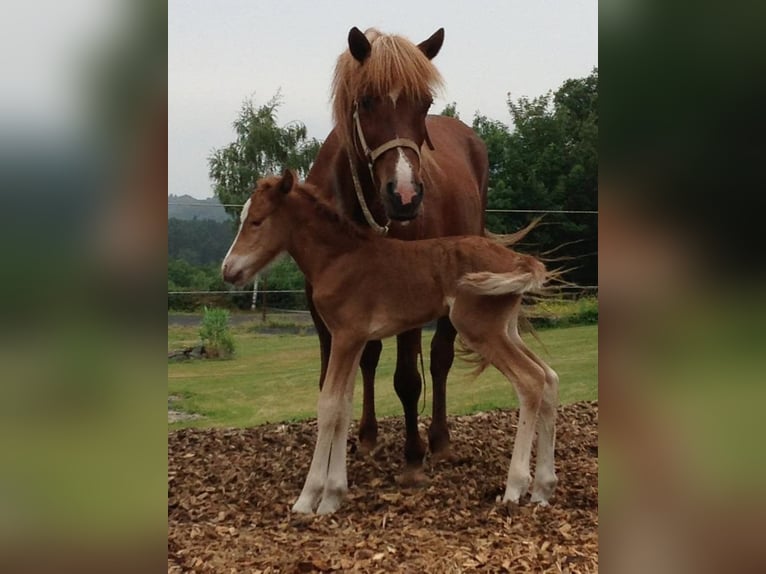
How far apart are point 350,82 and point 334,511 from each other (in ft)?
5.65

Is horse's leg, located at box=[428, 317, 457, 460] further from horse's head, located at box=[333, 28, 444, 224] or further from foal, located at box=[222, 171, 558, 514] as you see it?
horse's head, located at box=[333, 28, 444, 224]

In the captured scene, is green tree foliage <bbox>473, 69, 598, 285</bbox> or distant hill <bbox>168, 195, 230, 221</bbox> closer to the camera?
distant hill <bbox>168, 195, 230, 221</bbox>

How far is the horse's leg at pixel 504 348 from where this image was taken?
2.74 metres

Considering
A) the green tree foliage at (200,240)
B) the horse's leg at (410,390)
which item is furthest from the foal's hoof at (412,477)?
the green tree foliage at (200,240)

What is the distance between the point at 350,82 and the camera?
2709mm

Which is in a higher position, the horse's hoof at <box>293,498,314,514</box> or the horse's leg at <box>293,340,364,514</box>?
the horse's leg at <box>293,340,364,514</box>

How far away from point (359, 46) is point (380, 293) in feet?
3.14

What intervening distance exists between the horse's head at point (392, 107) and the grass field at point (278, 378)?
2.03m

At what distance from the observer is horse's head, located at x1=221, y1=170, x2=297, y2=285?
9.38ft

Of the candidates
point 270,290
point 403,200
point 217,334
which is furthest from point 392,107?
point 217,334

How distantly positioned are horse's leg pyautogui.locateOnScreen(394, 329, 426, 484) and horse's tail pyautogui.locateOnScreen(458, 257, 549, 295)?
1.87 ft

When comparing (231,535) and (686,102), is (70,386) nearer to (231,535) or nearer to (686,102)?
(686,102)

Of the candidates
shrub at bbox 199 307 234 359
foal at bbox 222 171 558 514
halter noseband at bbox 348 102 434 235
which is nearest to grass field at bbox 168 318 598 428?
shrub at bbox 199 307 234 359

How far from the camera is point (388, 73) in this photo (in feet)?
8.40
